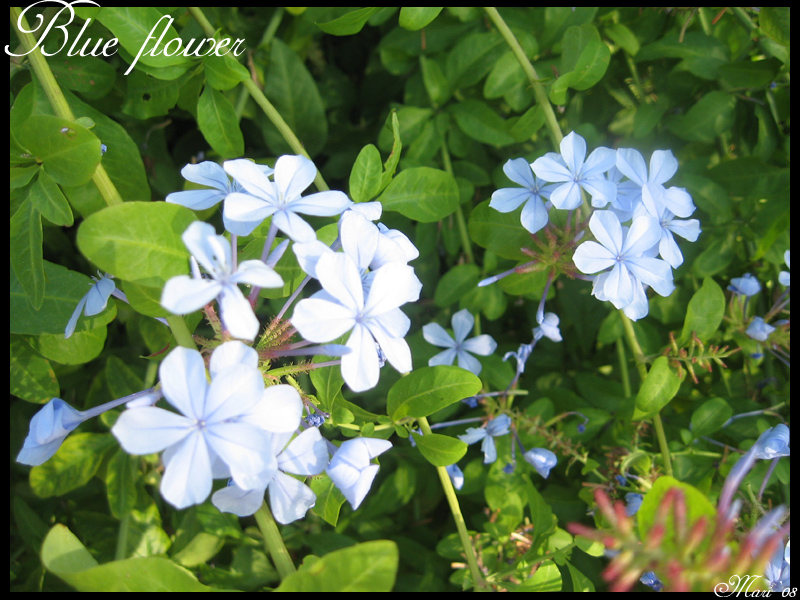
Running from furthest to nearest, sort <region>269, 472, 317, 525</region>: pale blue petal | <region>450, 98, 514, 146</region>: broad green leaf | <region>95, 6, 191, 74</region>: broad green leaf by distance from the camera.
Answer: <region>450, 98, 514, 146</region>: broad green leaf < <region>95, 6, 191, 74</region>: broad green leaf < <region>269, 472, 317, 525</region>: pale blue petal

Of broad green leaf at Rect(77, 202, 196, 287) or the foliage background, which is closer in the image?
broad green leaf at Rect(77, 202, 196, 287)

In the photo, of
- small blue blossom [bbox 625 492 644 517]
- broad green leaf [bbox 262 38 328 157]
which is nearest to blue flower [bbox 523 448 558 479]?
small blue blossom [bbox 625 492 644 517]

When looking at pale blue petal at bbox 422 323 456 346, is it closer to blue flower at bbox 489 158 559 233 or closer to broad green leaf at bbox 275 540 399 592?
blue flower at bbox 489 158 559 233

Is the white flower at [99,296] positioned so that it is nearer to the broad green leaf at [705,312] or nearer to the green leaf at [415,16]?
the green leaf at [415,16]

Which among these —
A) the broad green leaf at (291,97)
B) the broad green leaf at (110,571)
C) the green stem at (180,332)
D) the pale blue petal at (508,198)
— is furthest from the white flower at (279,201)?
the broad green leaf at (291,97)
